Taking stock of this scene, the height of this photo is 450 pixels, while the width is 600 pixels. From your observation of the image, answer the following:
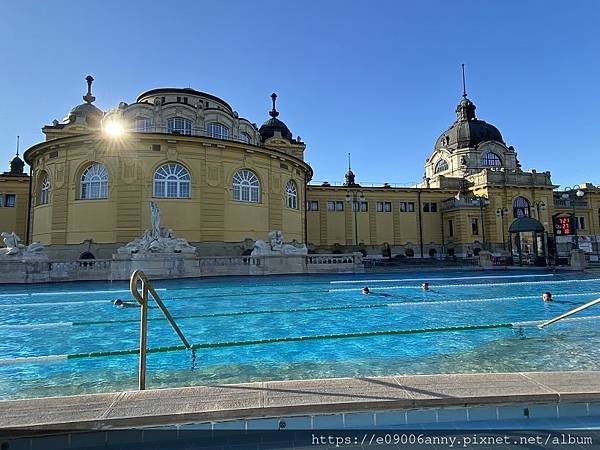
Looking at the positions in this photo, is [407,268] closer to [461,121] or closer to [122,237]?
[122,237]

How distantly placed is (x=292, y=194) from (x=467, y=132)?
3475 centimetres

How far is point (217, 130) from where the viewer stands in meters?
34.1

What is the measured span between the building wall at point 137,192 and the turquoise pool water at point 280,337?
12.8 meters

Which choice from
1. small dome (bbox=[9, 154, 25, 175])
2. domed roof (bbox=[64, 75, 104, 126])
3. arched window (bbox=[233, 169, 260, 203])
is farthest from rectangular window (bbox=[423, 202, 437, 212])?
small dome (bbox=[9, 154, 25, 175])

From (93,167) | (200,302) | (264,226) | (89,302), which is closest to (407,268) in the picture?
(264,226)

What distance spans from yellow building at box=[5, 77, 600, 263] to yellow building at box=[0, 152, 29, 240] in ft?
0.34

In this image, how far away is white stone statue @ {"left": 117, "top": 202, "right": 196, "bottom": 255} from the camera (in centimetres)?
2045

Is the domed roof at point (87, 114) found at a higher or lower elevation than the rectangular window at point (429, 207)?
higher

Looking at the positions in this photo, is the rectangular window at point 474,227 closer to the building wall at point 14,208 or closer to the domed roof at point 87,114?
the domed roof at point 87,114

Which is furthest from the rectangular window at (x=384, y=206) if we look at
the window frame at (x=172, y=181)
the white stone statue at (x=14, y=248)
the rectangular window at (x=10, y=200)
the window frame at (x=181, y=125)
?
the rectangular window at (x=10, y=200)

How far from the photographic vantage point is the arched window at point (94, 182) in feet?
85.8

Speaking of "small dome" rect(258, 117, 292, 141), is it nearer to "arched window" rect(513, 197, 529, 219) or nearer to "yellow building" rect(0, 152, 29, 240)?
"yellow building" rect(0, 152, 29, 240)

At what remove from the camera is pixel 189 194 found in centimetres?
2653

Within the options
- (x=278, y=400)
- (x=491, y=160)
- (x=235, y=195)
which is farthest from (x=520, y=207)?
(x=278, y=400)
